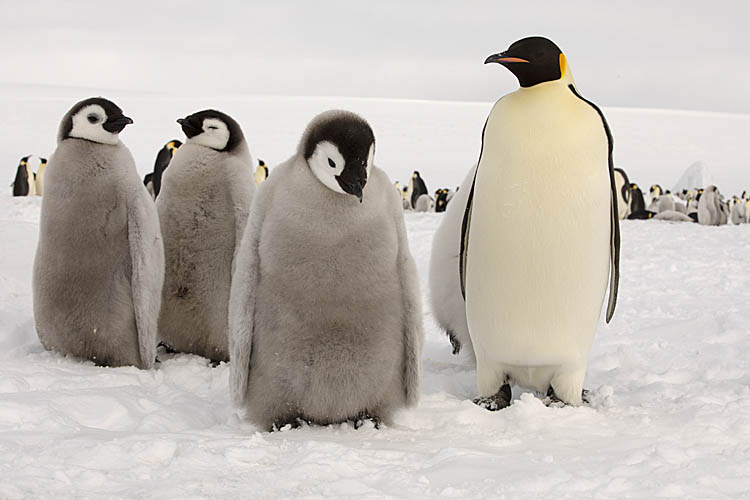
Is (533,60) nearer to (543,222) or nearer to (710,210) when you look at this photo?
(543,222)

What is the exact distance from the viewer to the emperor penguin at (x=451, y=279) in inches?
167

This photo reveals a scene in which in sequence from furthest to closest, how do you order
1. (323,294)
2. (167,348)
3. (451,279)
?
(167,348), (451,279), (323,294)

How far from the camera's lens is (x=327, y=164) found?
9.43 feet

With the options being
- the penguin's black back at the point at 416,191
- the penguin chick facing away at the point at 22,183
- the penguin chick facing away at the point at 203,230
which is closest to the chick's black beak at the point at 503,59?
the penguin chick facing away at the point at 203,230

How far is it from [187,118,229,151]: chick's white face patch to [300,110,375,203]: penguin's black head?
60.9 inches

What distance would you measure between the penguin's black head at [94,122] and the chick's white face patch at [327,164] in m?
1.65

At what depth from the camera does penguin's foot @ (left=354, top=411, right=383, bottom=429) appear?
3064mm

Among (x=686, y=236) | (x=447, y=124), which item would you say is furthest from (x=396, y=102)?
(x=686, y=236)

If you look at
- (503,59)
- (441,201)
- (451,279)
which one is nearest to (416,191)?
(441,201)

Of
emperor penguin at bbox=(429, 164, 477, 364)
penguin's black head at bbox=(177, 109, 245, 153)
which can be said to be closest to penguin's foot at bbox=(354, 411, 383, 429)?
emperor penguin at bbox=(429, 164, 477, 364)

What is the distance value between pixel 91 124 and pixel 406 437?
2.41m

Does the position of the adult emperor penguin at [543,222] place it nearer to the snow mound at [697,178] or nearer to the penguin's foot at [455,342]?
the penguin's foot at [455,342]

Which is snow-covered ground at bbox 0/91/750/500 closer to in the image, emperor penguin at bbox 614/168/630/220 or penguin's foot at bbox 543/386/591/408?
penguin's foot at bbox 543/386/591/408

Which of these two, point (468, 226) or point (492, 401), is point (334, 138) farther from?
point (492, 401)
